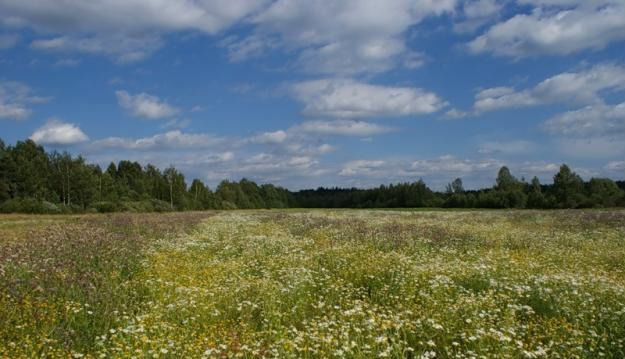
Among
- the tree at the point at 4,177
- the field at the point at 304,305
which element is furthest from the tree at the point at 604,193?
the tree at the point at 4,177

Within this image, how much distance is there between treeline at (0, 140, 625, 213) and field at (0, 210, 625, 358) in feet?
178

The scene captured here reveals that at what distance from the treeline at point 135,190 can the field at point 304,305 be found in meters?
54.3

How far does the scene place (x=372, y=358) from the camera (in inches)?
210

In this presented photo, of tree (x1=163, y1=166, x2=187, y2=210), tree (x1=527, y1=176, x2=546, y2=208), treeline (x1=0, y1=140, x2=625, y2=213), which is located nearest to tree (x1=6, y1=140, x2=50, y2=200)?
treeline (x1=0, y1=140, x2=625, y2=213)

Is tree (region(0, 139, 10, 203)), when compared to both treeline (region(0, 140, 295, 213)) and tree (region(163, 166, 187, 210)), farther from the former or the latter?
tree (region(163, 166, 187, 210))

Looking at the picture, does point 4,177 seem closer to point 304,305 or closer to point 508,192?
point 304,305

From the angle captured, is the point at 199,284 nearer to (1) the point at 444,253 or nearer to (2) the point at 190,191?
(1) the point at 444,253

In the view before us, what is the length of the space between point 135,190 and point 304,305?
8885 centimetres

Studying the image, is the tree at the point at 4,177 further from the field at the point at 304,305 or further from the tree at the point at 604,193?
the tree at the point at 604,193

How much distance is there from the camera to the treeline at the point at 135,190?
6575 cm

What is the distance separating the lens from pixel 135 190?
89312 millimetres

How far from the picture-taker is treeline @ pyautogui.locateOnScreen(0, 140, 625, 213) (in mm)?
65750

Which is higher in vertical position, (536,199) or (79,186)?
(79,186)

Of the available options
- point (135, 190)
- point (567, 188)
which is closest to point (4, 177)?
point (135, 190)
